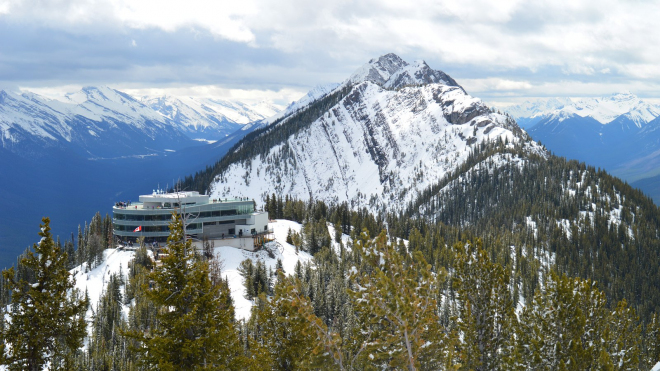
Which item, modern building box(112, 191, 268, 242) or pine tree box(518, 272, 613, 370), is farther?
modern building box(112, 191, 268, 242)

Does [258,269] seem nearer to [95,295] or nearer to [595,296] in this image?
[95,295]

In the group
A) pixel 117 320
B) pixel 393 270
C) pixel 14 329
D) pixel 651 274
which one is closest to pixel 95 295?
pixel 117 320

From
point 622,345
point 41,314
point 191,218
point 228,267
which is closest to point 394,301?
point 41,314

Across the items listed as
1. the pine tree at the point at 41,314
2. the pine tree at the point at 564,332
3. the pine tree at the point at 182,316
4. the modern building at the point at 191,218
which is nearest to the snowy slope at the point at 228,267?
the modern building at the point at 191,218

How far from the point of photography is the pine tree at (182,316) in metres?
23.7

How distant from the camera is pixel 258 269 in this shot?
302ft

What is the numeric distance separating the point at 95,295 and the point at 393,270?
254 feet

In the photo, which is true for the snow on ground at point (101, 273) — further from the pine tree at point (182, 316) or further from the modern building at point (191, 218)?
the pine tree at point (182, 316)

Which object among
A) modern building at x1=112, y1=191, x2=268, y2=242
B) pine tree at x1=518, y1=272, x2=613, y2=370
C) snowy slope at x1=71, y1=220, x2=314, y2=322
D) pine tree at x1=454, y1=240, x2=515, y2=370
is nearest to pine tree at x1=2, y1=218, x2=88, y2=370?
pine tree at x1=454, y1=240, x2=515, y2=370

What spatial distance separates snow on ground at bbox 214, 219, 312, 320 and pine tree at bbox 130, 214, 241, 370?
58.0 meters

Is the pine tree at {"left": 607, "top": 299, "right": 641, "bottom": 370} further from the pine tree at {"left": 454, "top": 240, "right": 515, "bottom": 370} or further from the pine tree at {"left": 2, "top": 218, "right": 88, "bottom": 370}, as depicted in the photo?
the pine tree at {"left": 2, "top": 218, "right": 88, "bottom": 370}

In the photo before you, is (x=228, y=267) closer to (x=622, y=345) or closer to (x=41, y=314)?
(x=622, y=345)

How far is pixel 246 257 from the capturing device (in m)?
104

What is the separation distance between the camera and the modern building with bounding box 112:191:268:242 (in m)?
108
